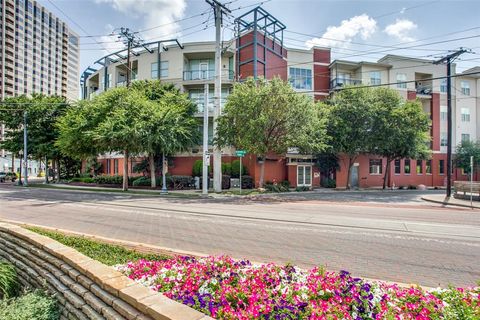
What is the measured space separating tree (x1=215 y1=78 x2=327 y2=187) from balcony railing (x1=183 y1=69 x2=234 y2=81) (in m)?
8.61

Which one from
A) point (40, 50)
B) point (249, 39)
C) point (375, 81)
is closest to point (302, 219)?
point (249, 39)

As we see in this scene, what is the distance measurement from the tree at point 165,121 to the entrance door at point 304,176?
11729mm

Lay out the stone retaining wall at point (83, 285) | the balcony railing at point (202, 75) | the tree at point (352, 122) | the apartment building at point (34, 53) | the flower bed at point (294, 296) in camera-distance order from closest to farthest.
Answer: the stone retaining wall at point (83, 285), the flower bed at point (294, 296), the tree at point (352, 122), the balcony railing at point (202, 75), the apartment building at point (34, 53)

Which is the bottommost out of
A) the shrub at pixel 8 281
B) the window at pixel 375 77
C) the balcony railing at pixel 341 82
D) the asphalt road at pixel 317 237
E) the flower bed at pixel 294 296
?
the asphalt road at pixel 317 237

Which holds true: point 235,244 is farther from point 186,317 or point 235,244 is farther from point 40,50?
point 40,50

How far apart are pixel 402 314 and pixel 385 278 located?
2.58 metres

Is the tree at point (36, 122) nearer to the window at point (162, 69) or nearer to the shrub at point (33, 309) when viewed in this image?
the window at point (162, 69)

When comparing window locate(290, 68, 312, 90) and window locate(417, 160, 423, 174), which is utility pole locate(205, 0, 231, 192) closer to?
window locate(290, 68, 312, 90)

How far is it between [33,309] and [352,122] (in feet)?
93.6

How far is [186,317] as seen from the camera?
2.29m

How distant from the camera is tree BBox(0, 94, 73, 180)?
33.6m

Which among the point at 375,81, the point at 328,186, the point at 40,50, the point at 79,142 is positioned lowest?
the point at 328,186

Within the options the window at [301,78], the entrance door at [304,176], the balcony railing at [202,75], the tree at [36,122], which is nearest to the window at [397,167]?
the entrance door at [304,176]

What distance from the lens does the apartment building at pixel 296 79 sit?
3098cm
